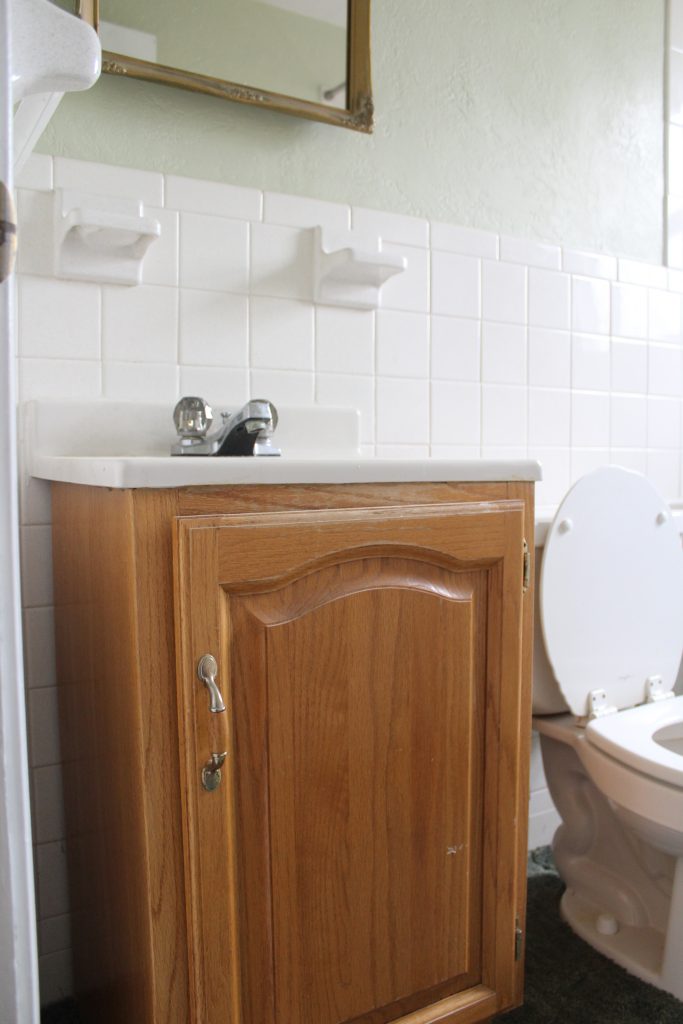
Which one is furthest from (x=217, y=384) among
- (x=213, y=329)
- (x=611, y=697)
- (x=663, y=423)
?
(x=663, y=423)

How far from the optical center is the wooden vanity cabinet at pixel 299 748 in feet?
2.64

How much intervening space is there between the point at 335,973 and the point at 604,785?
0.52 metres

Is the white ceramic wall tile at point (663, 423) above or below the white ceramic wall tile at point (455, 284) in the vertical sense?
below

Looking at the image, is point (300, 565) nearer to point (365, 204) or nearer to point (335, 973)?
point (335, 973)

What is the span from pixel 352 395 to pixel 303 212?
33 centimetres

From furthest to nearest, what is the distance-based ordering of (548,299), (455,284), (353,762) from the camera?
(548,299), (455,284), (353,762)

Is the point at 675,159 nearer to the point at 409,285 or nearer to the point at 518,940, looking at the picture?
the point at 409,285

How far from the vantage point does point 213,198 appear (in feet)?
4.24

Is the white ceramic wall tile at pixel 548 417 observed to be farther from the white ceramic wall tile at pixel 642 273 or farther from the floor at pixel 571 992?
the floor at pixel 571 992

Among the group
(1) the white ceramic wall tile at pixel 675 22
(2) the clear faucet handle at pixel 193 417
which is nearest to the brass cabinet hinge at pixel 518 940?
(2) the clear faucet handle at pixel 193 417

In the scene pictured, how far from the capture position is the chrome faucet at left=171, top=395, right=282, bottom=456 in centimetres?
102

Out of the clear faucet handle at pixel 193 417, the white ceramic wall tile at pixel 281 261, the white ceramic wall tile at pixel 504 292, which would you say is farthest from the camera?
the white ceramic wall tile at pixel 504 292

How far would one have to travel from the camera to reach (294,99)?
4.35 ft

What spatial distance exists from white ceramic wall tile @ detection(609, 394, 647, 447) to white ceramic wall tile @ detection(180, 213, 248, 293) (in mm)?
900
